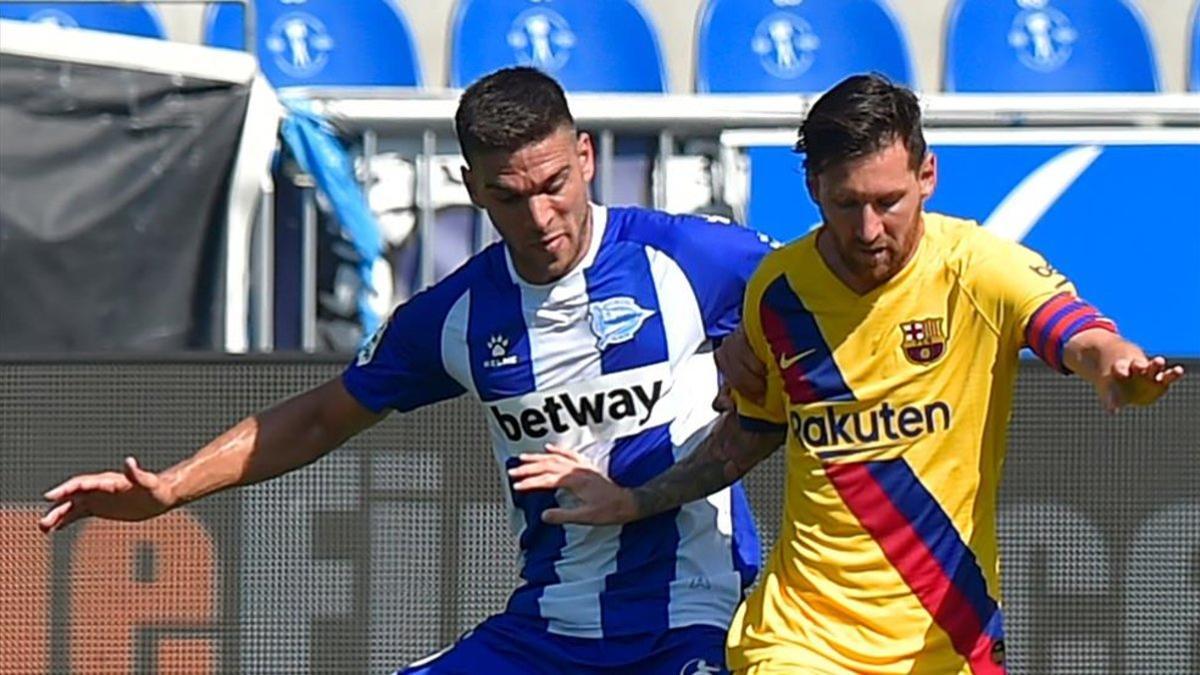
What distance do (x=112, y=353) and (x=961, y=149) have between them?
10.4ft

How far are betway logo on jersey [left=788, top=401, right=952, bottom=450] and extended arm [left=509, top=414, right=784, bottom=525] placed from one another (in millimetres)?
225

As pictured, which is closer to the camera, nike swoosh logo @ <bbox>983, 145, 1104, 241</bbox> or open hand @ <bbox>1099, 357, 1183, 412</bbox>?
open hand @ <bbox>1099, 357, 1183, 412</bbox>

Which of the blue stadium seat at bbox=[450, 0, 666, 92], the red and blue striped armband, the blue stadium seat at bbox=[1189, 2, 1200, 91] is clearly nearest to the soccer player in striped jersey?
the red and blue striped armband

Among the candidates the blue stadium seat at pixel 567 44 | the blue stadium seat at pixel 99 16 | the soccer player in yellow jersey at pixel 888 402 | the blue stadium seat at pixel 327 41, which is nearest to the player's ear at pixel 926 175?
the soccer player in yellow jersey at pixel 888 402

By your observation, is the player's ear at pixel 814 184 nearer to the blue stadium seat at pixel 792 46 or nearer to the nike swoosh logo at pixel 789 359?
the nike swoosh logo at pixel 789 359

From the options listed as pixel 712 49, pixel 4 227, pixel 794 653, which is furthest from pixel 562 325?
pixel 712 49

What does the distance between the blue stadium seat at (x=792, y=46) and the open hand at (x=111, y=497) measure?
17.2 feet

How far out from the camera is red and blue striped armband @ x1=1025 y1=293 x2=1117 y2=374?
331 centimetres

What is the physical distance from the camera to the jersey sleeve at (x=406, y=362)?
13.8ft

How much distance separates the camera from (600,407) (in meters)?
4.05

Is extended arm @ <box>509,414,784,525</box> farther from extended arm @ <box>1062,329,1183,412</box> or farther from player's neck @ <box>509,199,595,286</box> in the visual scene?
extended arm @ <box>1062,329,1183,412</box>

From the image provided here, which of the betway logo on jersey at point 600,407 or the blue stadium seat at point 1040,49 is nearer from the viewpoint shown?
the betway logo on jersey at point 600,407

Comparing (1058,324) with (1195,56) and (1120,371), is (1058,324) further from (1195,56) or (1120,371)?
(1195,56)

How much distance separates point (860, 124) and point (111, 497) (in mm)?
1623
